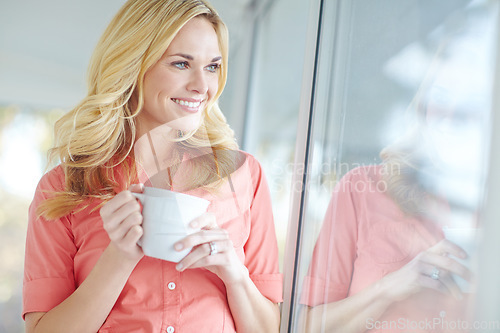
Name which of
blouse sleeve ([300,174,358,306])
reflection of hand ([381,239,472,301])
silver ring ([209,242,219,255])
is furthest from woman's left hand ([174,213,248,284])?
reflection of hand ([381,239,472,301])

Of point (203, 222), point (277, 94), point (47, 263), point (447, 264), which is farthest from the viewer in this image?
point (277, 94)

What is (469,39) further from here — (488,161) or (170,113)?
(170,113)

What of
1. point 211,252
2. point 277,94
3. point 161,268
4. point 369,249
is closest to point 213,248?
point 211,252

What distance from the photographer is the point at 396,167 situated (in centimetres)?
→ 50

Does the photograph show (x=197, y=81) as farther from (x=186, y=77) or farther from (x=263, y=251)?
(x=263, y=251)

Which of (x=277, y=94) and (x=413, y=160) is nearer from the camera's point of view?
(x=413, y=160)

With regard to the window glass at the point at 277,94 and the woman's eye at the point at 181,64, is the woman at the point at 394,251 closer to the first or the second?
the window glass at the point at 277,94

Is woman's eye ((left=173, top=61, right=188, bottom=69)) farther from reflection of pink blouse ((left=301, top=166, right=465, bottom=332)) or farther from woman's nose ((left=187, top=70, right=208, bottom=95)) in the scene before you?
reflection of pink blouse ((left=301, top=166, right=465, bottom=332))

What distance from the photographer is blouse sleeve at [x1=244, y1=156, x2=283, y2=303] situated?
67cm

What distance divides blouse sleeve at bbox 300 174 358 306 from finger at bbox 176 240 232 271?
5.6 inches

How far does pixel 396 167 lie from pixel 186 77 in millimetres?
326

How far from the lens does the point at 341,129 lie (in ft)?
2.03

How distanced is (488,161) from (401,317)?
0.20 meters

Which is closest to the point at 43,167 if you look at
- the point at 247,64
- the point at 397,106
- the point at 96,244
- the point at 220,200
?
the point at 96,244
